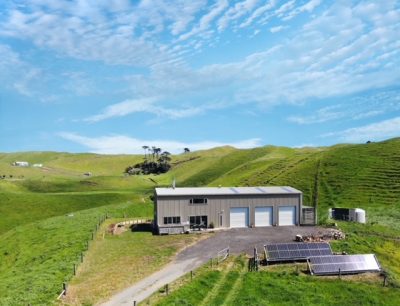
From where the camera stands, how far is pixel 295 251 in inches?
1601

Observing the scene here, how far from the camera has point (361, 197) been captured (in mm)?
83312

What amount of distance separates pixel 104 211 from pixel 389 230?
48.2m

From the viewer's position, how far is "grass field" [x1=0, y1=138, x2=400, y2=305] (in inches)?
1594

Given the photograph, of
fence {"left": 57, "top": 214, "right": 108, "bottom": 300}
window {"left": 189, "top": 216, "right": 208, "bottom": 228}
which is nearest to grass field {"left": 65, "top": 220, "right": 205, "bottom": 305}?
fence {"left": 57, "top": 214, "right": 108, "bottom": 300}

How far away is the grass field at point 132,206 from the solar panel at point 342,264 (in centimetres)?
225

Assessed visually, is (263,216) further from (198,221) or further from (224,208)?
(198,221)

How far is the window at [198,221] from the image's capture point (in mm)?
56812

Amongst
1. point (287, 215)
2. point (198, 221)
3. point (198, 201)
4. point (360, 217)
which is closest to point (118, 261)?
point (198, 221)

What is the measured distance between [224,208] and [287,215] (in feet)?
31.8

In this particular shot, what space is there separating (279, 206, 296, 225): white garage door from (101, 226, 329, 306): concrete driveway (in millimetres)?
1997

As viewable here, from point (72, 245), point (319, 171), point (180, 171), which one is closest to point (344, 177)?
point (319, 171)

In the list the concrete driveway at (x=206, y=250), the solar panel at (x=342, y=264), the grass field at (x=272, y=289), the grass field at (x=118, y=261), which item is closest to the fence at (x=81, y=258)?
the grass field at (x=118, y=261)

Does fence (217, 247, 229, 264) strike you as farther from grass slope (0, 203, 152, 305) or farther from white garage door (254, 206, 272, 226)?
white garage door (254, 206, 272, 226)

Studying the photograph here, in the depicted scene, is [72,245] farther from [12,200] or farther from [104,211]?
[12,200]
